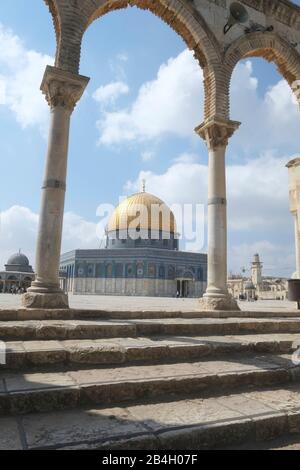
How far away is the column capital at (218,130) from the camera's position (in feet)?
23.7

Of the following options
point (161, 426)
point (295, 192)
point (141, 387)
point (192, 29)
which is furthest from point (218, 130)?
point (161, 426)

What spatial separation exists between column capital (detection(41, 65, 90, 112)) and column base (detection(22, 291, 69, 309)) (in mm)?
3053

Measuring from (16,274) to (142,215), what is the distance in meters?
18.4

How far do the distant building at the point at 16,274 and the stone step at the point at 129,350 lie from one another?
40.5 metres

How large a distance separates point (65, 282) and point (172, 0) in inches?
1545

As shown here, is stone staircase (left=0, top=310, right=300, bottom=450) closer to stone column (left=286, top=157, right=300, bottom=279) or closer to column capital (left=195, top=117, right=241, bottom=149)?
column capital (left=195, top=117, right=241, bottom=149)

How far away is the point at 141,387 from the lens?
2.81m

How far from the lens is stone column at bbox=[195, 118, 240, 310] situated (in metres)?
6.55

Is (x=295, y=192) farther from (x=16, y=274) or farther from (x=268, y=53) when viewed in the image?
(x=16, y=274)

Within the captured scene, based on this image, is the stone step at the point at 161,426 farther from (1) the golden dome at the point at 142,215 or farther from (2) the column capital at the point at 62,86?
(1) the golden dome at the point at 142,215

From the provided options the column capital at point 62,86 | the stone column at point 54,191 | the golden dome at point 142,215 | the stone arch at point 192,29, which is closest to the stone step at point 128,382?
the stone column at point 54,191

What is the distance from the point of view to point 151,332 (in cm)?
436

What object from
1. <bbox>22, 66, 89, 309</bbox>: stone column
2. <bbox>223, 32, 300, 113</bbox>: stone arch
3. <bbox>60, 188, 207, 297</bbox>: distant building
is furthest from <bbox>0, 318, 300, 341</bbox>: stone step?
<bbox>60, 188, 207, 297</bbox>: distant building
